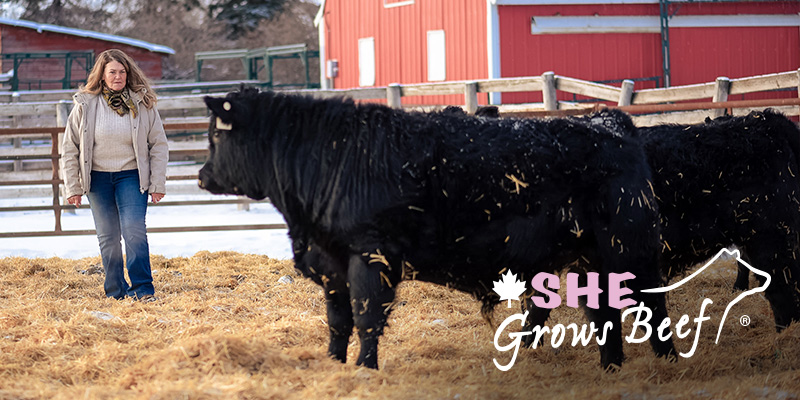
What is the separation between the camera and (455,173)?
3850 mm

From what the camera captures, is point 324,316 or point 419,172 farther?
point 324,316

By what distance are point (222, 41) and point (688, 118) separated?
3255 cm

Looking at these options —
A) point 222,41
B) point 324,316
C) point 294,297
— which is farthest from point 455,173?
point 222,41

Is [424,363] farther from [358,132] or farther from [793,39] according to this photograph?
[793,39]

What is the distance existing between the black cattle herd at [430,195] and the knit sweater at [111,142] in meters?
2.02

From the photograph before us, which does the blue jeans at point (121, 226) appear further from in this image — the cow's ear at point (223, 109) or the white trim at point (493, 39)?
the white trim at point (493, 39)

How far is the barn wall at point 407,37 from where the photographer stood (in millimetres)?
20062

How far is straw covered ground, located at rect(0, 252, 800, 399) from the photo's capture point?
3.55 metres

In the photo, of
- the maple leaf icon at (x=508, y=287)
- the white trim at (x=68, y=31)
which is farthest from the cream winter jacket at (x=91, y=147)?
the white trim at (x=68, y=31)

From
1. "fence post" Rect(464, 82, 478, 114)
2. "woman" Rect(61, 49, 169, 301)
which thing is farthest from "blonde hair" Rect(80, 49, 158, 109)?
"fence post" Rect(464, 82, 478, 114)

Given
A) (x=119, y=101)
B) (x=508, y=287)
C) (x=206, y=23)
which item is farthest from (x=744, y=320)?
(x=206, y=23)

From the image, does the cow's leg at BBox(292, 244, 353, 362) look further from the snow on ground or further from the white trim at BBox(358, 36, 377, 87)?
the white trim at BBox(358, 36, 377, 87)

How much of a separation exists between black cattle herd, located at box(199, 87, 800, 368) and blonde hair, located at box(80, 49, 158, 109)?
215 centimetres

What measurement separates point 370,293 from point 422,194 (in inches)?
19.7
